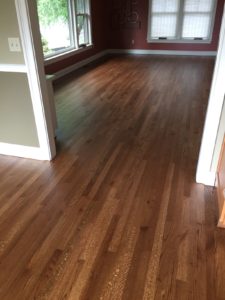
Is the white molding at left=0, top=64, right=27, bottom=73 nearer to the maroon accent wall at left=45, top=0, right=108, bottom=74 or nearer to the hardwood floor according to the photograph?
the hardwood floor

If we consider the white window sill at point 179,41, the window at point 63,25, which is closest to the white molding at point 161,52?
the white window sill at point 179,41

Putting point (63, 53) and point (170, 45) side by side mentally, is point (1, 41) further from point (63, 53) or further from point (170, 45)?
point (170, 45)

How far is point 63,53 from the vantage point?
5.88 m

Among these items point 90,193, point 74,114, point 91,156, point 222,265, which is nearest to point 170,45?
point 74,114

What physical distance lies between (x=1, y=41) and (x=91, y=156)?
4.35 feet

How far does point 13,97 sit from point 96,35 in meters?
5.82

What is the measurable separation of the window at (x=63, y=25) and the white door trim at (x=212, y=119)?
14.2 ft

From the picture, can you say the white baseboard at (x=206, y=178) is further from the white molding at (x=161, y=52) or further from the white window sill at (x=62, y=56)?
the white molding at (x=161, y=52)

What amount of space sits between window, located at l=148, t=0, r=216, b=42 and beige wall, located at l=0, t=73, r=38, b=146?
676cm

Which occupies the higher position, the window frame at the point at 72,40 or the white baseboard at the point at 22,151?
the window frame at the point at 72,40

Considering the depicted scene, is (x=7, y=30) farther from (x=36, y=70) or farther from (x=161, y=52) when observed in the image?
(x=161, y=52)

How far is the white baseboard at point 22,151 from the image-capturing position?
2588 millimetres

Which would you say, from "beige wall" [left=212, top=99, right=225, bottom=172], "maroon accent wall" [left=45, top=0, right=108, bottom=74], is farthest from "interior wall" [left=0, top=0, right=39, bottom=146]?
"maroon accent wall" [left=45, top=0, right=108, bottom=74]

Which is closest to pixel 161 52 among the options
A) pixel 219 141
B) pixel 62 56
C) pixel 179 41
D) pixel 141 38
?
pixel 179 41
